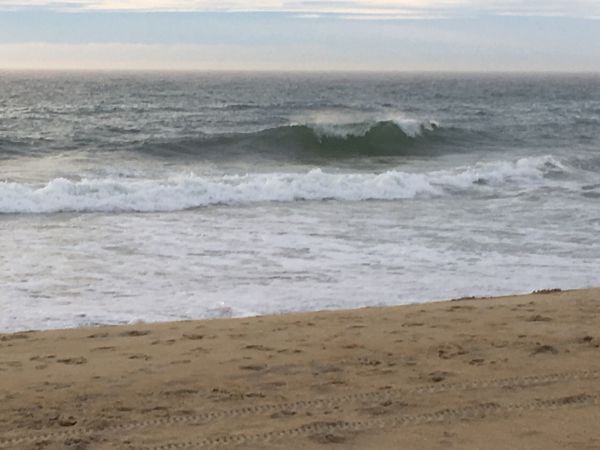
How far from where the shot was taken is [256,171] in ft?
74.4

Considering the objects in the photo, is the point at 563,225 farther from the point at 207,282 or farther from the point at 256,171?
the point at 256,171

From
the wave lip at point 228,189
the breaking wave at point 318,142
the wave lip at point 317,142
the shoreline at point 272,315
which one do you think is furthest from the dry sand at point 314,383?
the wave lip at point 317,142

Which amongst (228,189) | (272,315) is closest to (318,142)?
(228,189)

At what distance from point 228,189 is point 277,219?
3.23 m

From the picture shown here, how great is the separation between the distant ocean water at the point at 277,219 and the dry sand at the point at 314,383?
60.7 inches

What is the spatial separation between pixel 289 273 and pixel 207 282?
1005mm

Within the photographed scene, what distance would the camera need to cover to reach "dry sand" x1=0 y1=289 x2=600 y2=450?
14.9 ft

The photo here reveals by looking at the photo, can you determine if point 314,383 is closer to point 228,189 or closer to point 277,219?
point 277,219

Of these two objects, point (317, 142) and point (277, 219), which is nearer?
point (277, 219)

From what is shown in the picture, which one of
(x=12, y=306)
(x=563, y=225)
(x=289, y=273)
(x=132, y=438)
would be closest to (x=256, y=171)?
(x=563, y=225)

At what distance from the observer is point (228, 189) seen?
17516mm

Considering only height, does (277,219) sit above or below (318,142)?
below

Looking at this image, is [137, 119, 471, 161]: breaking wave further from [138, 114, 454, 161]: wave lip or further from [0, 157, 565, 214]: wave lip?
[0, 157, 565, 214]: wave lip

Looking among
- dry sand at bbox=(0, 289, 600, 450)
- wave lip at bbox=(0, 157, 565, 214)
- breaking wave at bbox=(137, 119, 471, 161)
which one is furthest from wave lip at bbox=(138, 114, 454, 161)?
dry sand at bbox=(0, 289, 600, 450)
